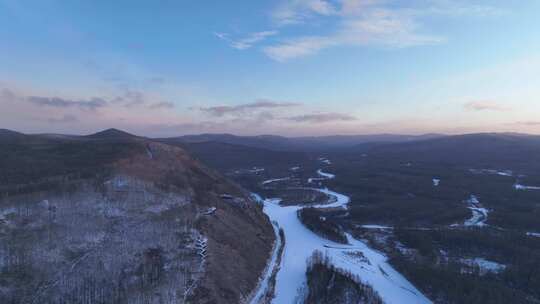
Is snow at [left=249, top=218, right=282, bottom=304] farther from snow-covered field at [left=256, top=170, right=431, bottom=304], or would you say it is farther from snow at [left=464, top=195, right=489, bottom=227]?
snow at [left=464, top=195, right=489, bottom=227]

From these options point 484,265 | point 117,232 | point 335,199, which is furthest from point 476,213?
point 117,232

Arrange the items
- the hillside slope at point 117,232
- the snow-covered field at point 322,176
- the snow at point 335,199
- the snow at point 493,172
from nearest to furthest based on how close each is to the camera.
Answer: the hillside slope at point 117,232 < the snow at point 335,199 < the snow at point 493,172 < the snow-covered field at point 322,176

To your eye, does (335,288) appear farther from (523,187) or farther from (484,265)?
(523,187)

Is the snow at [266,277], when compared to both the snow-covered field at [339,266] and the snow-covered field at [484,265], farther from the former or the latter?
the snow-covered field at [484,265]

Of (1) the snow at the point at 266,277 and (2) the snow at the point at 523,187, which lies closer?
(1) the snow at the point at 266,277

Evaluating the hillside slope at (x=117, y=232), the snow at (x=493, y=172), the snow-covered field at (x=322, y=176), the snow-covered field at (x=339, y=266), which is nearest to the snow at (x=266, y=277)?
the hillside slope at (x=117, y=232)

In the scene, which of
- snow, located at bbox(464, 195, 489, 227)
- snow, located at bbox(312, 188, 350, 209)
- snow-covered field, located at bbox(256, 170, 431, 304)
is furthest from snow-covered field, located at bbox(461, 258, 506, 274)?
snow, located at bbox(312, 188, 350, 209)
